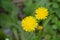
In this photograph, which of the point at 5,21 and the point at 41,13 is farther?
the point at 5,21

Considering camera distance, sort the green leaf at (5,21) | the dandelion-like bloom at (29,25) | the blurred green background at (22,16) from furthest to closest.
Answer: the green leaf at (5,21)
the blurred green background at (22,16)
the dandelion-like bloom at (29,25)

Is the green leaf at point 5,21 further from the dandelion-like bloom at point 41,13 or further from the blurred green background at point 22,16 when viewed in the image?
the dandelion-like bloom at point 41,13

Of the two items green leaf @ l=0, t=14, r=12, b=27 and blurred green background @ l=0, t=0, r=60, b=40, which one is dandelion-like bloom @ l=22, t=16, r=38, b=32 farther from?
green leaf @ l=0, t=14, r=12, b=27

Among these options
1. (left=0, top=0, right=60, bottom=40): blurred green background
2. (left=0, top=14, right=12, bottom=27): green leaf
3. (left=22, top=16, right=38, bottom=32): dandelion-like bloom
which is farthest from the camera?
(left=0, top=14, right=12, bottom=27): green leaf

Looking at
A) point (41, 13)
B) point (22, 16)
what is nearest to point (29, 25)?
point (41, 13)

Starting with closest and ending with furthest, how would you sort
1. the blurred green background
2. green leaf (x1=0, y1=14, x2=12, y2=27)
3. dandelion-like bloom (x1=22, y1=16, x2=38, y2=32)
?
dandelion-like bloom (x1=22, y1=16, x2=38, y2=32)
the blurred green background
green leaf (x1=0, y1=14, x2=12, y2=27)

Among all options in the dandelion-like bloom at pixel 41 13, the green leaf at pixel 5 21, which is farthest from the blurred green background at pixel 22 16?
the dandelion-like bloom at pixel 41 13

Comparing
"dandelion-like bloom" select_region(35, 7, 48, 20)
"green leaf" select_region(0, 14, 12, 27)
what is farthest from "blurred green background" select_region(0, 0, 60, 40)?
"dandelion-like bloom" select_region(35, 7, 48, 20)

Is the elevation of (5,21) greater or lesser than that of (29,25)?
greater

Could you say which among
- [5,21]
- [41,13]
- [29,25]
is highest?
[5,21]

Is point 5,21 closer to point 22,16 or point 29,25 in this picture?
point 22,16

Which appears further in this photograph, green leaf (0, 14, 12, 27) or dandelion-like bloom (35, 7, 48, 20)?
green leaf (0, 14, 12, 27)

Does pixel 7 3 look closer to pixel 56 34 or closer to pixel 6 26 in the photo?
pixel 6 26
